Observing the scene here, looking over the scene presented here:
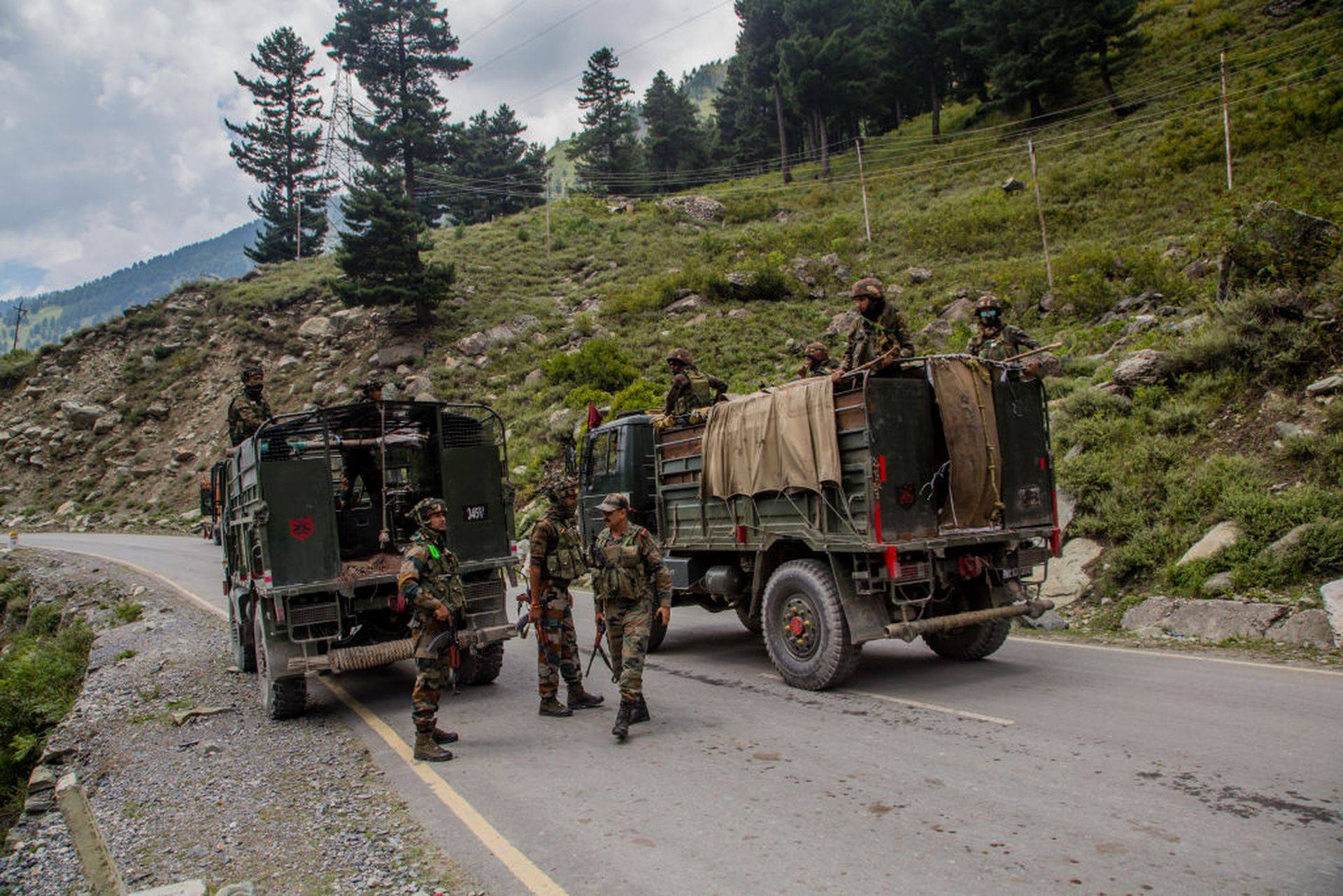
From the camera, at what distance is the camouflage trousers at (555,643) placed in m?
6.62

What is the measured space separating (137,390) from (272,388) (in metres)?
9.62

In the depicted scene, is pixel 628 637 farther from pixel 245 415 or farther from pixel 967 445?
pixel 245 415

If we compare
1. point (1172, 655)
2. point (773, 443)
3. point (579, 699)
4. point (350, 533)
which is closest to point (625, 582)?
point (579, 699)

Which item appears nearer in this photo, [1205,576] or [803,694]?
[803,694]

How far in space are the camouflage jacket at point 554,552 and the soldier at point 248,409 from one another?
5.07 m

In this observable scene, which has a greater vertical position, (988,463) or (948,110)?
(948,110)

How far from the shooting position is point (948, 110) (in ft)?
181

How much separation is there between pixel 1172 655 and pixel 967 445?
309 cm

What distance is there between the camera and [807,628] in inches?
277

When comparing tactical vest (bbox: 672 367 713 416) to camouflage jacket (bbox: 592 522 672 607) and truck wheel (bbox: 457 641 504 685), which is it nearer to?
camouflage jacket (bbox: 592 522 672 607)

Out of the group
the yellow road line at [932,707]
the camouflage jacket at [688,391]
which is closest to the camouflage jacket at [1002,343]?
the camouflage jacket at [688,391]

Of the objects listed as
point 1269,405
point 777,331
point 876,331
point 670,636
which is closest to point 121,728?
Result: point 670,636

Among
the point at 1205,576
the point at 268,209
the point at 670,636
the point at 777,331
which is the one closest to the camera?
the point at 1205,576

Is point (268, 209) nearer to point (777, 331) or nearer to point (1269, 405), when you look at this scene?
point (777, 331)
